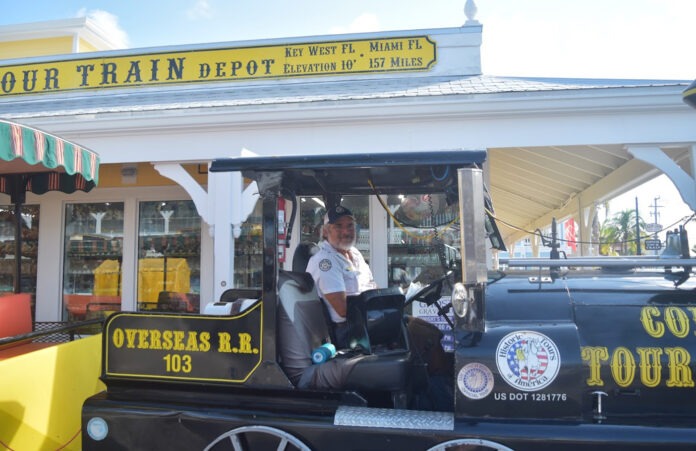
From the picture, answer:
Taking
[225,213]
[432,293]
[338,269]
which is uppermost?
[225,213]

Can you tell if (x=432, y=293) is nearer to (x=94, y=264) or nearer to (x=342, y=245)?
(x=342, y=245)

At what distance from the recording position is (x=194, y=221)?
7863 millimetres

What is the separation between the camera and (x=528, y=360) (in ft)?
7.11

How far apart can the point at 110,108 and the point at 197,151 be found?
1.79m

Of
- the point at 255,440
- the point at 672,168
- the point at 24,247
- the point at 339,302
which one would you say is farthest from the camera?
the point at 24,247

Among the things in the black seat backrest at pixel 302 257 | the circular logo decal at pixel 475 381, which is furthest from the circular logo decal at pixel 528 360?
the black seat backrest at pixel 302 257

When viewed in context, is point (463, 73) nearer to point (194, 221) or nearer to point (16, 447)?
point (194, 221)

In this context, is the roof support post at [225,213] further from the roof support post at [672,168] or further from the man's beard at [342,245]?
the roof support post at [672,168]

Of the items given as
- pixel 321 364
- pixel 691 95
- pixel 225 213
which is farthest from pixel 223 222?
pixel 691 95

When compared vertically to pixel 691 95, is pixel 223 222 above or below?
below

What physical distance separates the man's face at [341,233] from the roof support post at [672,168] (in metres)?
4.14

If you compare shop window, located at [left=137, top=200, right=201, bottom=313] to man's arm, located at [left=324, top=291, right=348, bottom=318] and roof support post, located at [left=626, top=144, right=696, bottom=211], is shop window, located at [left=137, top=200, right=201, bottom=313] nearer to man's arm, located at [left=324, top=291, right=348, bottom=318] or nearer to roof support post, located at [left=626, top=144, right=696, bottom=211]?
man's arm, located at [left=324, top=291, right=348, bottom=318]

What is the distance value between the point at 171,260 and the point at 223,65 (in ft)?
10.3

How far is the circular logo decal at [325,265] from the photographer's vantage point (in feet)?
9.88
